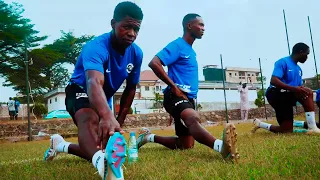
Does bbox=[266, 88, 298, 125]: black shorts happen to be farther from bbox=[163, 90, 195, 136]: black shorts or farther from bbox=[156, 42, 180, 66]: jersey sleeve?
bbox=[156, 42, 180, 66]: jersey sleeve

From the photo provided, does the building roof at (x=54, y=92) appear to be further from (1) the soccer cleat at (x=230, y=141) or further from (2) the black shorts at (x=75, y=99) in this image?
(1) the soccer cleat at (x=230, y=141)

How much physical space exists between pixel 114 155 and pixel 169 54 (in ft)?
9.27

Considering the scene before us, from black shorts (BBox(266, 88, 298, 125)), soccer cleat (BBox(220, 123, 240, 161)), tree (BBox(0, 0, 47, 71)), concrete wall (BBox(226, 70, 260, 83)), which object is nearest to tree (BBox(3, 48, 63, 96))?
tree (BBox(0, 0, 47, 71))

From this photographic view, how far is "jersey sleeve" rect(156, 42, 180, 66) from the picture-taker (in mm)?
4801

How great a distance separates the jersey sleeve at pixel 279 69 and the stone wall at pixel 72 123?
467 inches

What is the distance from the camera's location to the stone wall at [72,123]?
17375 millimetres

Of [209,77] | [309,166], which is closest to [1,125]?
[309,166]

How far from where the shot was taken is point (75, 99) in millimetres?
3586

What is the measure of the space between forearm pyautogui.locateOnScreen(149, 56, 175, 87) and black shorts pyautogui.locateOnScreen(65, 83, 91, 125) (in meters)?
1.26

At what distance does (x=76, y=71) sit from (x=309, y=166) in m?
2.51

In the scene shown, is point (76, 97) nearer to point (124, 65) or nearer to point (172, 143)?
point (124, 65)

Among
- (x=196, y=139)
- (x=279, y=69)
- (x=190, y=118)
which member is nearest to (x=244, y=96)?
(x=279, y=69)

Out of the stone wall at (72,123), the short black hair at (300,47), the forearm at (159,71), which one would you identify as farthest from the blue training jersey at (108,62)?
the stone wall at (72,123)

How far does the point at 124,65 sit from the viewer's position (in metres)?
3.56
